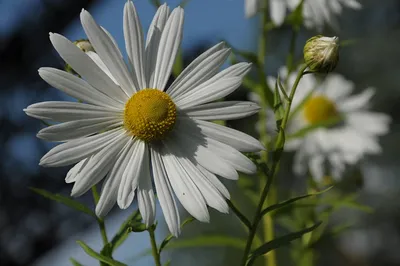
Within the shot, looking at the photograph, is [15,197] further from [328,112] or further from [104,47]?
[104,47]

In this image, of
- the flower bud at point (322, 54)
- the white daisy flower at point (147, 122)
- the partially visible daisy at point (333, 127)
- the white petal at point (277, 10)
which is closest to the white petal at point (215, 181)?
the white daisy flower at point (147, 122)

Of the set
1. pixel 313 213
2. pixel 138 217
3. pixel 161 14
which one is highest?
pixel 161 14

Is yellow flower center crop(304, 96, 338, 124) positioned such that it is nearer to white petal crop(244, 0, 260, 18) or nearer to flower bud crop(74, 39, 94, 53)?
white petal crop(244, 0, 260, 18)

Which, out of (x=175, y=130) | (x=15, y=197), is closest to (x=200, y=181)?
(x=175, y=130)

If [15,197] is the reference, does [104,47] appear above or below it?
above

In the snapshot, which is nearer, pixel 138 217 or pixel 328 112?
pixel 138 217

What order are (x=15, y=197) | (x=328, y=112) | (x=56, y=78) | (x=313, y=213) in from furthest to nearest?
(x=15, y=197) → (x=328, y=112) → (x=313, y=213) → (x=56, y=78)

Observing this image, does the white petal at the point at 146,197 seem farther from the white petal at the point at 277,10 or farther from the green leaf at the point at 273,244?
the white petal at the point at 277,10

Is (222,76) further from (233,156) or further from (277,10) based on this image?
(277,10)

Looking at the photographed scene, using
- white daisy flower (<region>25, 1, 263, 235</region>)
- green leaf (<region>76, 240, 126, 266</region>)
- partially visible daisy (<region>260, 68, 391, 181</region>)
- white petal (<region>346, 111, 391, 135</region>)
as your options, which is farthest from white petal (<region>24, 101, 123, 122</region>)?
white petal (<region>346, 111, 391, 135</region>)
